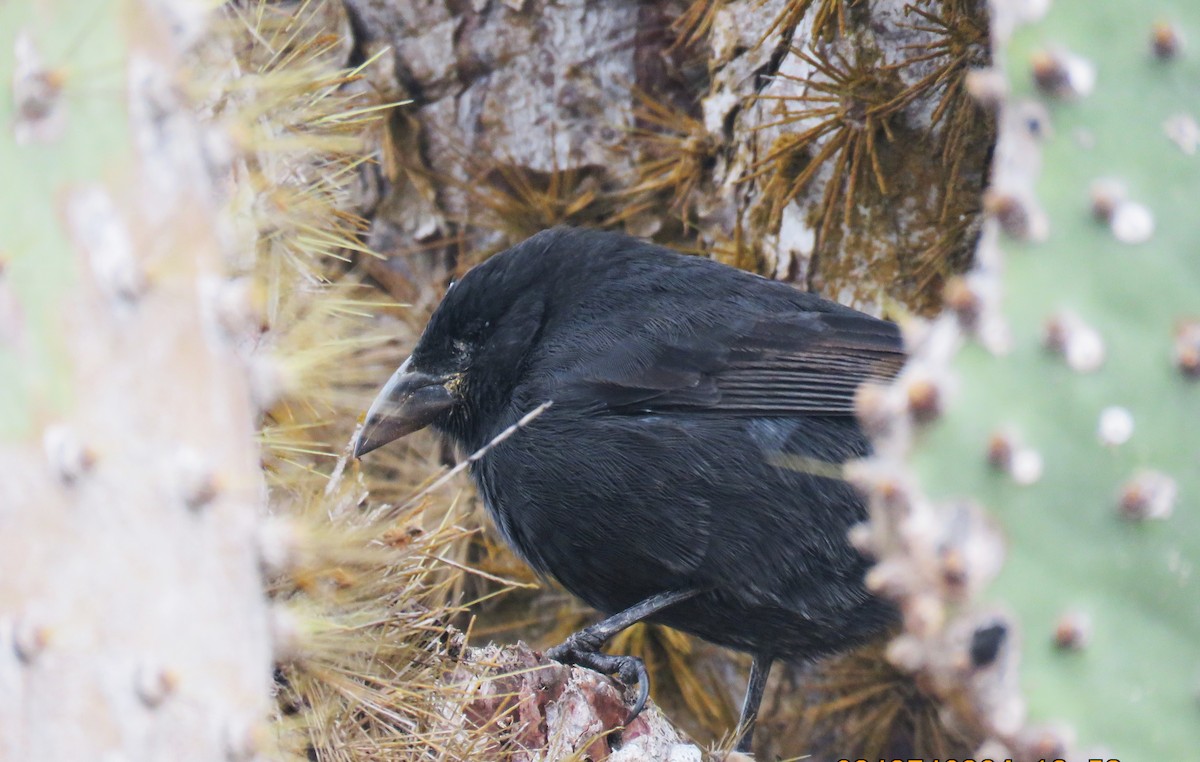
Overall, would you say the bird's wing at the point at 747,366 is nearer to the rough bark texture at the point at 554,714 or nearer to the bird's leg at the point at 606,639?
the bird's leg at the point at 606,639

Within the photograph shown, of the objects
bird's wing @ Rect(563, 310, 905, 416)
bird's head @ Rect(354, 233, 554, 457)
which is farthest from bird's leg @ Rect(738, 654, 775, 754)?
bird's head @ Rect(354, 233, 554, 457)

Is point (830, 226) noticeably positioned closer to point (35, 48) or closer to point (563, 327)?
point (563, 327)

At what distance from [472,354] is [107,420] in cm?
222

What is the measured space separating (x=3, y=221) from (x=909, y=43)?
3135mm

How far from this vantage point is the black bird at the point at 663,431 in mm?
3234

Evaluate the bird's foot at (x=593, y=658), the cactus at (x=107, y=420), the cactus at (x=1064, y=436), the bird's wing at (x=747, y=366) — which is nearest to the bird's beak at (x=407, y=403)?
the bird's wing at (x=747, y=366)

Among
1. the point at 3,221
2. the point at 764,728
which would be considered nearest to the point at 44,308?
the point at 3,221

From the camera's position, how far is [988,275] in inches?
57.9

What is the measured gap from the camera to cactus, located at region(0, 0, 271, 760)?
1499 millimetres

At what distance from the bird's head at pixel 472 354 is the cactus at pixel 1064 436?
2.28 meters

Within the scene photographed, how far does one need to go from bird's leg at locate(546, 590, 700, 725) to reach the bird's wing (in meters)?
0.52

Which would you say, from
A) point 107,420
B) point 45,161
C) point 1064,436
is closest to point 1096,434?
point 1064,436

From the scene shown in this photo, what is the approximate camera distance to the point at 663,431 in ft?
11.0

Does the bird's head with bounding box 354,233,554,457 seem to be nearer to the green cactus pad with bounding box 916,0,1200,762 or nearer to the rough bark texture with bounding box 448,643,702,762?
the rough bark texture with bounding box 448,643,702,762
